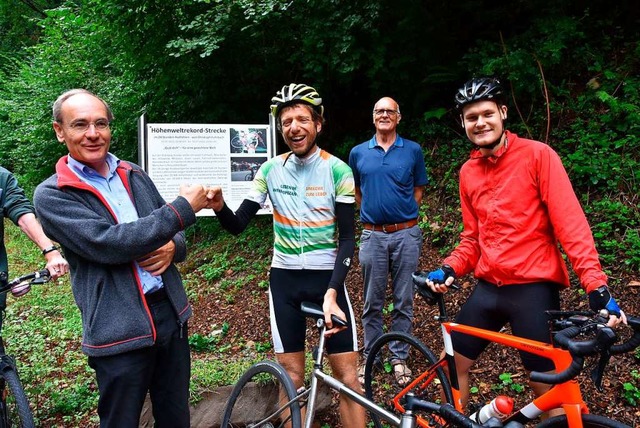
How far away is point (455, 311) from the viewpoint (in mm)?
5141

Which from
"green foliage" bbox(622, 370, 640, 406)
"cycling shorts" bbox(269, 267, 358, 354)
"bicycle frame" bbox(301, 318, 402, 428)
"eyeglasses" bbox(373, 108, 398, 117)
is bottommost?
"green foliage" bbox(622, 370, 640, 406)

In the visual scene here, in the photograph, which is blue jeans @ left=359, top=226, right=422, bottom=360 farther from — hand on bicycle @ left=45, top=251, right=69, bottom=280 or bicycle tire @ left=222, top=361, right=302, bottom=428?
hand on bicycle @ left=45, top=251, right=69, bottom=280

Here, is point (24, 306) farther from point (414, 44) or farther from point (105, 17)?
point (414, 44)

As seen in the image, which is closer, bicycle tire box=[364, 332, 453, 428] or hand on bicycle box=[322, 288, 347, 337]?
hand on bicycle box=[322, 288, 347, 337]

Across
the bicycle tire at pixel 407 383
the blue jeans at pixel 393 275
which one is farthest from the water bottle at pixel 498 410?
the blue jeans at pixel 393 275

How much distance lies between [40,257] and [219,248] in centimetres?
572

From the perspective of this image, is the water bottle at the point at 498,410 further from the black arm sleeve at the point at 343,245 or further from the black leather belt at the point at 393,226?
the black leather belt at the point at 393,226

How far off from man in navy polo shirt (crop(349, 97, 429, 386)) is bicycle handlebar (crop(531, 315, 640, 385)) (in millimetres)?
2431

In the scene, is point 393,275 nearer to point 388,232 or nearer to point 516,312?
point 388,232

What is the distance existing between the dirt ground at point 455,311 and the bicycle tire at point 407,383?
19.3 inches

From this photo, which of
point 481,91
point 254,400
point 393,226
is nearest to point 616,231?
point 393,226

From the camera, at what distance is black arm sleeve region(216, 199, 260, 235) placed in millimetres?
2758

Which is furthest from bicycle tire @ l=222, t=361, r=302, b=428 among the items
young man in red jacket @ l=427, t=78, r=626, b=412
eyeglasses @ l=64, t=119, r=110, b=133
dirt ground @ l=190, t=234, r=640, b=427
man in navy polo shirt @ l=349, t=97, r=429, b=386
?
eyeglasses @ l=64, t=119, r=110, b=133

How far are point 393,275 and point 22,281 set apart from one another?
309 cm
